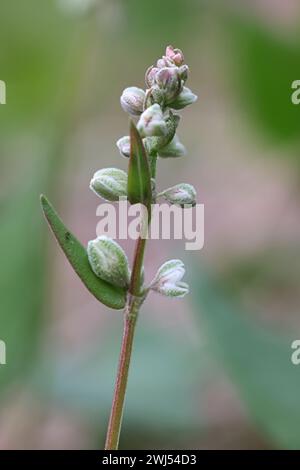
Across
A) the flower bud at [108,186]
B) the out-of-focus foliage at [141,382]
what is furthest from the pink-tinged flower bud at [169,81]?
the out-of-focus foliage at [141,382]

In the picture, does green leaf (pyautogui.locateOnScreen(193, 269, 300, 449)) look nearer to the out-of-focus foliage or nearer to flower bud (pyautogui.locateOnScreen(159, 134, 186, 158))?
the out-of-focus foliage

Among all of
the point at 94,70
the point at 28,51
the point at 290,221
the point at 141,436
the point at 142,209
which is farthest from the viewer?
the point at 290,221

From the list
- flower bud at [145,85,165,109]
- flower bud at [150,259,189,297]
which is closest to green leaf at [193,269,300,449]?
flower bud at [150,259,189,297]

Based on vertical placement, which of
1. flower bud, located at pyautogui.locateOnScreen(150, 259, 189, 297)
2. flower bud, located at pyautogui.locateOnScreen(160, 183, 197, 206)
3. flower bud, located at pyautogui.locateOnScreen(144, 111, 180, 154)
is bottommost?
flower bud, located at pyautogui.locateOnScreen(150, 259, 189, 297)

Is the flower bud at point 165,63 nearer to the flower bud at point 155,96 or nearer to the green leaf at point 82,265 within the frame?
the flower bud at point 155,96

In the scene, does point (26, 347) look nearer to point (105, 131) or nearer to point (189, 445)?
point (189, 445)

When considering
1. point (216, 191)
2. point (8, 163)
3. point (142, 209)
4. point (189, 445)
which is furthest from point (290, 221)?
point (142, 209)
